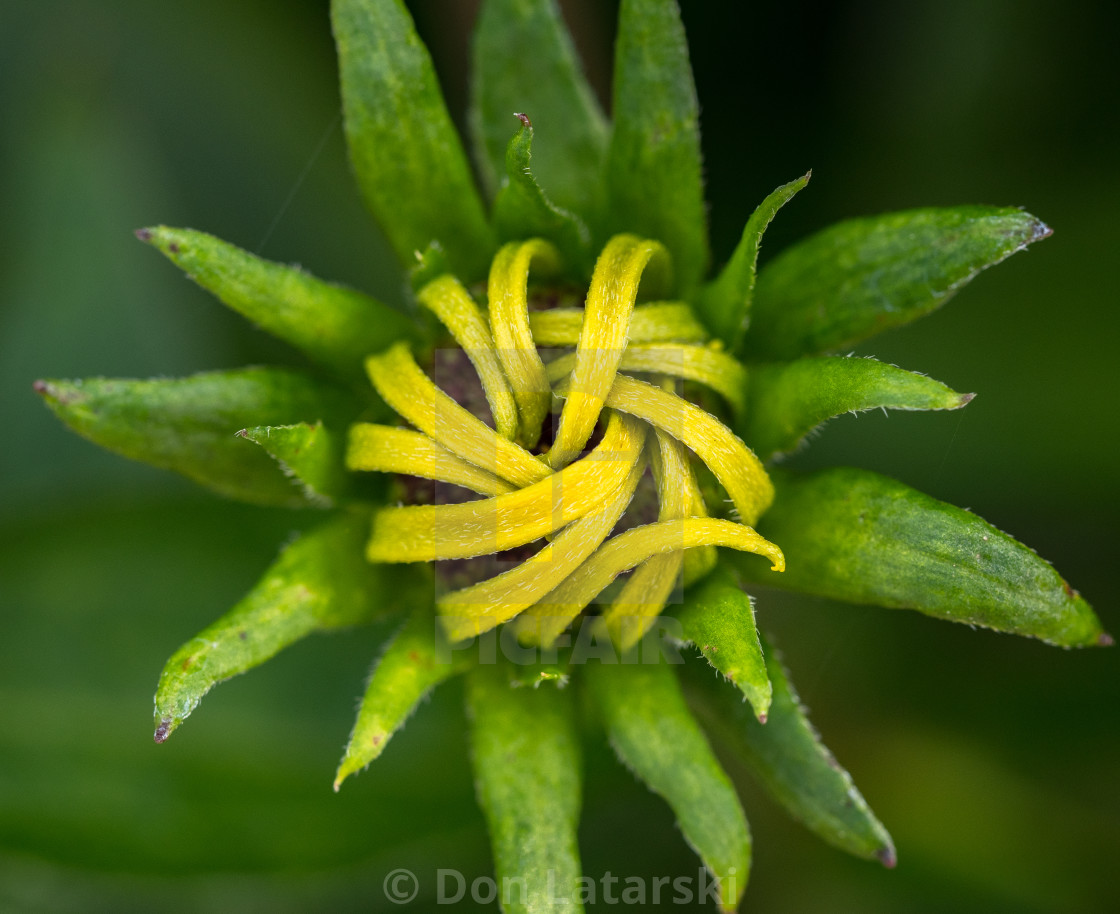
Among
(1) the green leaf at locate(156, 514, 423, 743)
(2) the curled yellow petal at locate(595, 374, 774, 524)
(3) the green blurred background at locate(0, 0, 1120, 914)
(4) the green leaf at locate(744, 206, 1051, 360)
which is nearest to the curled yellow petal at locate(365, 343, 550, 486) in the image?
(2) the curled yellow petal at locate(595, 374, 774, 524)

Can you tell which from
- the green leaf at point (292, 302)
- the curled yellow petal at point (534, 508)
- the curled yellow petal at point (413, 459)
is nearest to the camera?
the curled yellow petal at point (534, 508)

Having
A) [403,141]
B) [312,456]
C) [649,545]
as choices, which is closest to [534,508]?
[649,545]

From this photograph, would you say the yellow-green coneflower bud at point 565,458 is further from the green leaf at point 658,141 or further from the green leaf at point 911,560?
the green leaf at point 658,141

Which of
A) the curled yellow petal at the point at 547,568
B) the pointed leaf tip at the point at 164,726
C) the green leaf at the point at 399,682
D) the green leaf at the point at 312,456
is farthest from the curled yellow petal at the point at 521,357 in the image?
the pointed leaf tip at the point at 164,726

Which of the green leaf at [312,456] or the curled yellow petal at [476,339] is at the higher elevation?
the curled yellow petal at [476,339]

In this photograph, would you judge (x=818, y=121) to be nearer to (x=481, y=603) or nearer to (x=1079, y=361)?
(x=1079, y=361)

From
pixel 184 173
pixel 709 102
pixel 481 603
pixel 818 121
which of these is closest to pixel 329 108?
pixel 184 173
